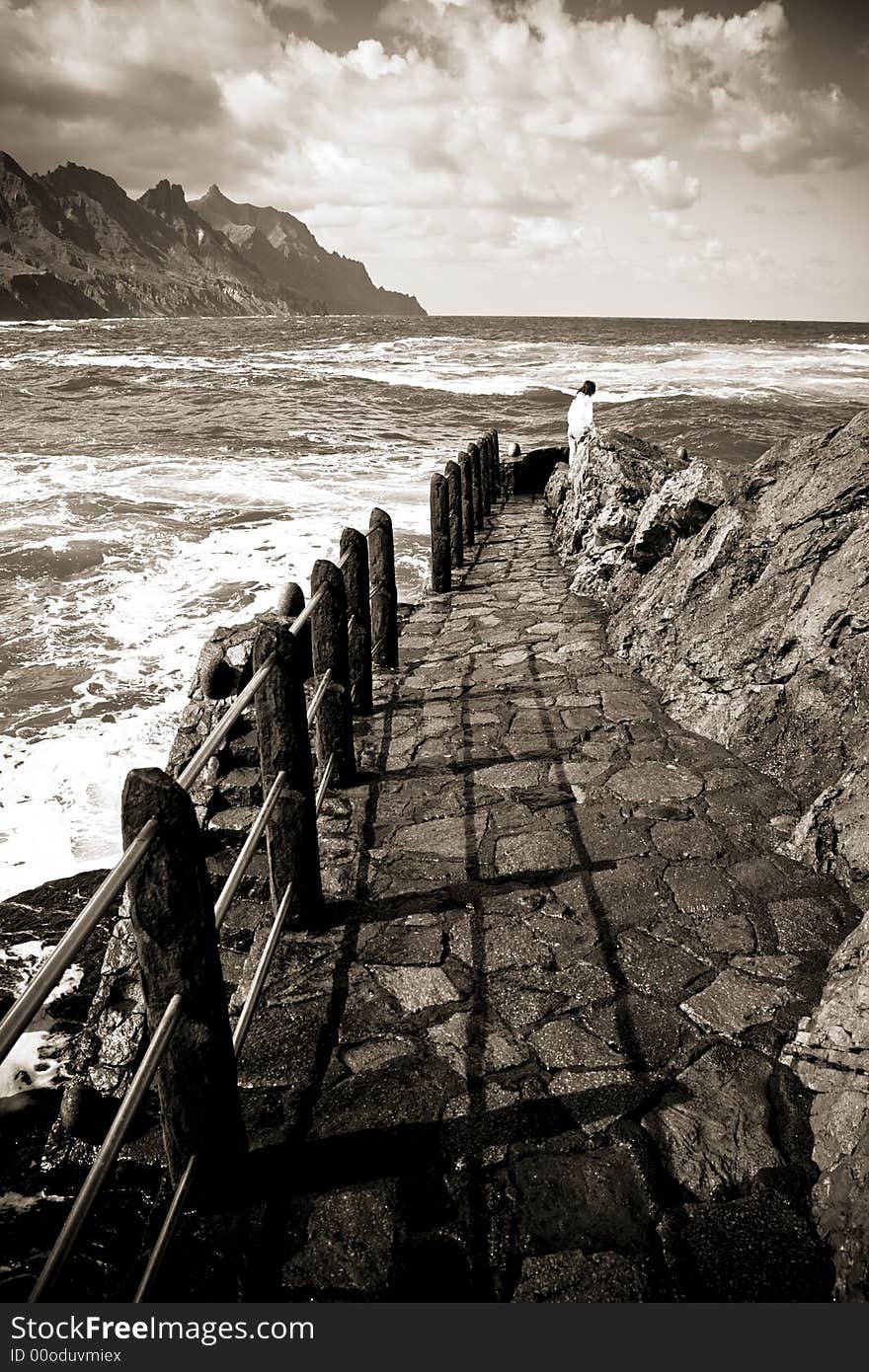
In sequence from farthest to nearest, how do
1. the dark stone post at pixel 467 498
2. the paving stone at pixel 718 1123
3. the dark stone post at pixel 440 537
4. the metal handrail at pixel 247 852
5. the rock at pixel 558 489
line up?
the rock at pixel 558 489 → the dark stone post at pixel 467 498 → the dark stone post at pixel 440 537 → the metal handrail at pixel 247 852 → the paving stone at pixel 718 1123

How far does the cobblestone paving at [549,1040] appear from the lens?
182 centimetres

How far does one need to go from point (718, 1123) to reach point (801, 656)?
2618mm

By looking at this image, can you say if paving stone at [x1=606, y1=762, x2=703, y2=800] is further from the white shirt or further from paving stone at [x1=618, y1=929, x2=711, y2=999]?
the white shirt

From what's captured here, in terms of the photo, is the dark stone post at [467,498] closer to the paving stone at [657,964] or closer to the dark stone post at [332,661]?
the dark stone post at [332,661]

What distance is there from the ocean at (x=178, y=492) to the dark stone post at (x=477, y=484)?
39.3 inches

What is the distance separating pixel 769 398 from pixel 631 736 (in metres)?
29.7

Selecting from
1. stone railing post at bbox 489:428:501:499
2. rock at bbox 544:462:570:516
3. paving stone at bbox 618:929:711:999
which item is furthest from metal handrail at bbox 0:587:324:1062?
stone railing post at bbox 489:428:501:499

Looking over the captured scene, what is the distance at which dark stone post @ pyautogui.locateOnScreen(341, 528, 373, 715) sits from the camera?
4793 mm

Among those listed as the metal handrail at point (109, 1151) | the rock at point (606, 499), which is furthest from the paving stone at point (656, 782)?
the rock at point (606, 499)

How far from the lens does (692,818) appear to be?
3629mm

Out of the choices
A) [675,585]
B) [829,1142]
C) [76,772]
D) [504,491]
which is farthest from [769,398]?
[829,1142]

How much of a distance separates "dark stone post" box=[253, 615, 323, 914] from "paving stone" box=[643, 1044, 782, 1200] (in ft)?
4.65

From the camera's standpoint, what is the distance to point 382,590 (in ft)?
18.9
